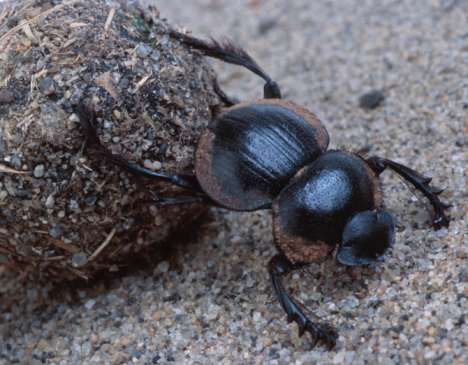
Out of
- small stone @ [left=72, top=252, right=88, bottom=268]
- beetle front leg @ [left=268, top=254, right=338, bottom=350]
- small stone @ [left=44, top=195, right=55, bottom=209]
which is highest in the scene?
small stone @ [left=44, top=195, right=55, bottom=209]

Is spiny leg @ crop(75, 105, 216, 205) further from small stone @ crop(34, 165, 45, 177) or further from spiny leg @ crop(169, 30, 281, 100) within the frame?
spiny leg @ crop(169, 30, 281, 100)

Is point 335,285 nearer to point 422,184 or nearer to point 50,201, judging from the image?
point 422,184

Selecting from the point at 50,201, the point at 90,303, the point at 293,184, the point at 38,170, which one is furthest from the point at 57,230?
the point at 293,184

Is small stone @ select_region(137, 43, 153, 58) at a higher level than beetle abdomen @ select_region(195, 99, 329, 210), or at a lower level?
higher

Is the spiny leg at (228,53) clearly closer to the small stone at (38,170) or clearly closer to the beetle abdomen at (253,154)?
the beetle abdomen at (253,154)

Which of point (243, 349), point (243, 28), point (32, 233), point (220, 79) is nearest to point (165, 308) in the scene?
point (243, 349)

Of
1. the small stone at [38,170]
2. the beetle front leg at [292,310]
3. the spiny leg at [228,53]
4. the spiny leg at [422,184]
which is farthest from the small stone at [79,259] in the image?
the spiny leg at [422,184]

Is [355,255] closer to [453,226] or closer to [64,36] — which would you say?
[453,226]

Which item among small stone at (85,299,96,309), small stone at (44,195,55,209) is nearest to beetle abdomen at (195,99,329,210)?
small stone at (44,195,55,209)
